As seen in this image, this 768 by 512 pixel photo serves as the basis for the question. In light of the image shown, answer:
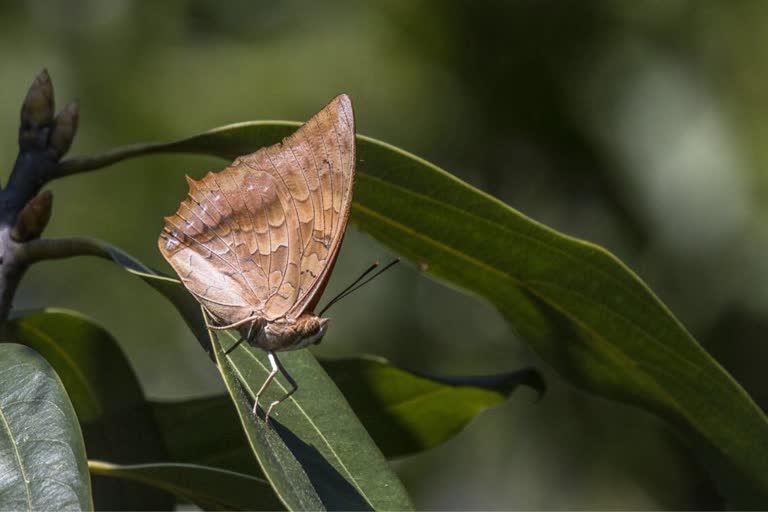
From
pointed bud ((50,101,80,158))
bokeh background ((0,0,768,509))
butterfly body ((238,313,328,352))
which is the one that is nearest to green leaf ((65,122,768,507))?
pointed bud ((50,101,80,158))

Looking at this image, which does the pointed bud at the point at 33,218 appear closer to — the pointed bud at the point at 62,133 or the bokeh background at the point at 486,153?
the pointed bud at the point at 62,133

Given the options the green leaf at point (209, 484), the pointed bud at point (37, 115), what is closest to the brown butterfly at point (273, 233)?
the green leaf at point (209, 484)

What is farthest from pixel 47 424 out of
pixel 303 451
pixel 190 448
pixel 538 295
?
pixel 538 295

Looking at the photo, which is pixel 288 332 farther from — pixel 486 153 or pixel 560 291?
pixel 486 153

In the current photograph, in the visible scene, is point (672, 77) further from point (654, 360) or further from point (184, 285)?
point (184, 285)

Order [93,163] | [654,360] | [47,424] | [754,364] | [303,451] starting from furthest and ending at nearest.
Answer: [754,364] → [654,360] → [93,163] → [303,451] → [47,424]

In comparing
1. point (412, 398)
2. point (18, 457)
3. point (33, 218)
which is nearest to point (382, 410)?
point (412, 398)

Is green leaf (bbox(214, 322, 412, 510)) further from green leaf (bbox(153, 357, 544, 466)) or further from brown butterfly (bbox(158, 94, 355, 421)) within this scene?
green leaf (bbox(153, 357, 544, 466))
